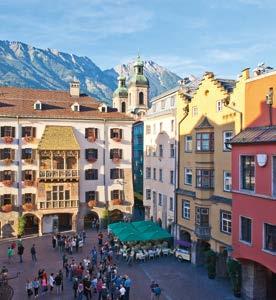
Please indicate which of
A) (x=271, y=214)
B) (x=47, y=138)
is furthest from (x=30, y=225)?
(x=271, y=214)

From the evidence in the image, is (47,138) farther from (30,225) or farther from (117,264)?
(117,264)

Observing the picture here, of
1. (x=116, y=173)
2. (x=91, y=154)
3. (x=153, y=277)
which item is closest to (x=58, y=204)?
(x=91, y=154)

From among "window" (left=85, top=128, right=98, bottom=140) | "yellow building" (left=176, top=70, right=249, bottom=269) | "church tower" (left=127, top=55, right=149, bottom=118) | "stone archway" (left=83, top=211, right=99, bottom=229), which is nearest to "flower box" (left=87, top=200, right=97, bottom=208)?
"stone archway" (left=83, top=211, right=99, bottom=229)

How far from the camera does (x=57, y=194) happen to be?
51.9 metres

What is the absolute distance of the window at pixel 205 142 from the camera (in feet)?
120

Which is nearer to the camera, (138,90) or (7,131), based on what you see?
(7,131)

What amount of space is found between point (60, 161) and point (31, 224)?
10.4 metres

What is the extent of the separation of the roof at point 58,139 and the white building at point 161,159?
403 inches

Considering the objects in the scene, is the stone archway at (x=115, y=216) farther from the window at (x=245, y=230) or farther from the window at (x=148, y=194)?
the window at (x=245, y=230)

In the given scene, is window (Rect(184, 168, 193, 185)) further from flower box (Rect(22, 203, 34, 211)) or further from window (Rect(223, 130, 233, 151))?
flower box (Rect(22, 203, 34, 211))

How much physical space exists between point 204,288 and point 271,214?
10.7m

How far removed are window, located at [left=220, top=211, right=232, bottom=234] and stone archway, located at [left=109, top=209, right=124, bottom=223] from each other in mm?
24413

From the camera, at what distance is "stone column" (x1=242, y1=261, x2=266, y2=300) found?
2830 centimetres

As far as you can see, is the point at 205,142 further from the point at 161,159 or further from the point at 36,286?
the point at 36,286
